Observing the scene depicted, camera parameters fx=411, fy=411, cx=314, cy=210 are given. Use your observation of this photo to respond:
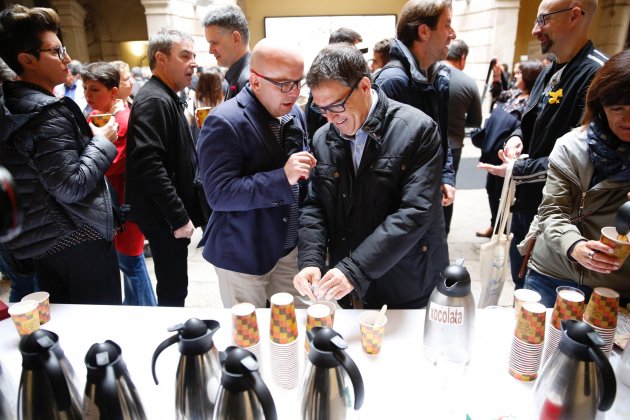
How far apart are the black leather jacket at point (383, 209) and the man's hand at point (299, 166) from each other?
5cm

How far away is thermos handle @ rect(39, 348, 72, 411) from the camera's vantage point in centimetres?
77

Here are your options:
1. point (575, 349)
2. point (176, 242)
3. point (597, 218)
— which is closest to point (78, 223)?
point (176, 242)

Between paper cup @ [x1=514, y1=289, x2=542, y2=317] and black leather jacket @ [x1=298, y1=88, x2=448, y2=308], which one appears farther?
black leather jacket @ [x1=298, y1=88, x2=448, y2=308]

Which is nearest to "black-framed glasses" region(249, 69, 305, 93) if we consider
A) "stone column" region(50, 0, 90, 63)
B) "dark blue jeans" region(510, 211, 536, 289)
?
"dark blue jeans" region(510, 211, 536, 289)

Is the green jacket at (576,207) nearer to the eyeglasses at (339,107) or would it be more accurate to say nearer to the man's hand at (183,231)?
the eyeglasses at (339,107)

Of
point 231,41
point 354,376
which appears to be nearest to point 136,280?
point 231,41

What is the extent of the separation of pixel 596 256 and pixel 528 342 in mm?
400

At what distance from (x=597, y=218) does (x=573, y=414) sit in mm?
843

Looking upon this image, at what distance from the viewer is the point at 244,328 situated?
107 cm

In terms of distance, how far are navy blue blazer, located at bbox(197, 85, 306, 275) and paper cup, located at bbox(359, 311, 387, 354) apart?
56cm

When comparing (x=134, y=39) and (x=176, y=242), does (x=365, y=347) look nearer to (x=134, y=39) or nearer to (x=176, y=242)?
(x=176, y=242)

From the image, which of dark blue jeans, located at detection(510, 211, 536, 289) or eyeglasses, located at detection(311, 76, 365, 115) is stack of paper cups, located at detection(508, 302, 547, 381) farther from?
dark blue jeans, located at detection(510, 211, 536, 289)

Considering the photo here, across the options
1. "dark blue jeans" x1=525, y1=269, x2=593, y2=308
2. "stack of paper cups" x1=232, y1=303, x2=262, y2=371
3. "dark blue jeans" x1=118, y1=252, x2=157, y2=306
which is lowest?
"dark blue jeans" x1=118, y1=252, x2=157, y2=306

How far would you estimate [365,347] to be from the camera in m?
A: 1.18
